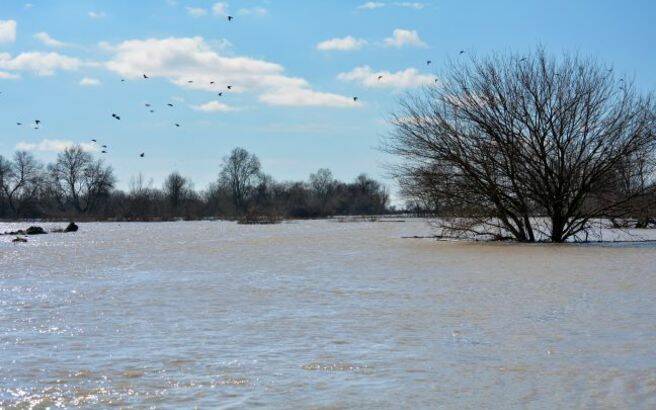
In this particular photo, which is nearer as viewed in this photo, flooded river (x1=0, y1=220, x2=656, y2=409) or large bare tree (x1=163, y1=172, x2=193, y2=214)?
flooded river (x1=0, y1=220, x2=656, y2=409)

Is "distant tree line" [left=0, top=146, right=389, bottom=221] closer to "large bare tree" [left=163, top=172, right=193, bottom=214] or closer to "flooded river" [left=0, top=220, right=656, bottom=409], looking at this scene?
"large bare tree" [left=163, top=172, right=193, bottom=214]

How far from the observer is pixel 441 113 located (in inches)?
1030

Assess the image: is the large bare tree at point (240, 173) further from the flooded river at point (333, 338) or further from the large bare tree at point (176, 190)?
the flooded river at point (333, 338)

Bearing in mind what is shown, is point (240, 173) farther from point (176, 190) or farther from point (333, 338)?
point (333, 338)

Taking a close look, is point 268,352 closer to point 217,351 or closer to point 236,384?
point 217,351

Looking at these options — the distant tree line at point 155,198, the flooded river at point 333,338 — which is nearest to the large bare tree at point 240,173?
the distant tree line at point 155,198

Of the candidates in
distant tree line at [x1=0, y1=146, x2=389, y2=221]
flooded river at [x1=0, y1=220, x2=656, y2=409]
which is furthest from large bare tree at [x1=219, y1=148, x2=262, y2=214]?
flooded river at [x1=0, y1=220, x2=656, y2=409]

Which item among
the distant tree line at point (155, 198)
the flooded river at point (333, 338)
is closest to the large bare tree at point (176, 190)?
the distant tree line at point (155, 198)

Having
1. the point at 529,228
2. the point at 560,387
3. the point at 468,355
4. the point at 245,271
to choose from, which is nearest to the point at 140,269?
the point at 245,271

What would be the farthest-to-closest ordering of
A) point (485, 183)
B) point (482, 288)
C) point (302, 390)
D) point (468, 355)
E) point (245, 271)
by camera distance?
point (485, 183) < point (245, 271) < point (482, 288) < point (468, 355) < point (302, 390)

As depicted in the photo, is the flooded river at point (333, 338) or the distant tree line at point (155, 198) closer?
the flooded river at point (333, 338)

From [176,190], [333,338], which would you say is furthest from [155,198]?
[333,338]

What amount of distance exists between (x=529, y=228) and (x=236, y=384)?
22229 millimetres

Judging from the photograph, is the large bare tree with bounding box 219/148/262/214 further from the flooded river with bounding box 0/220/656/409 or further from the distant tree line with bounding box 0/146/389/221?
the flooded river with bounding box 0/220/656/409
